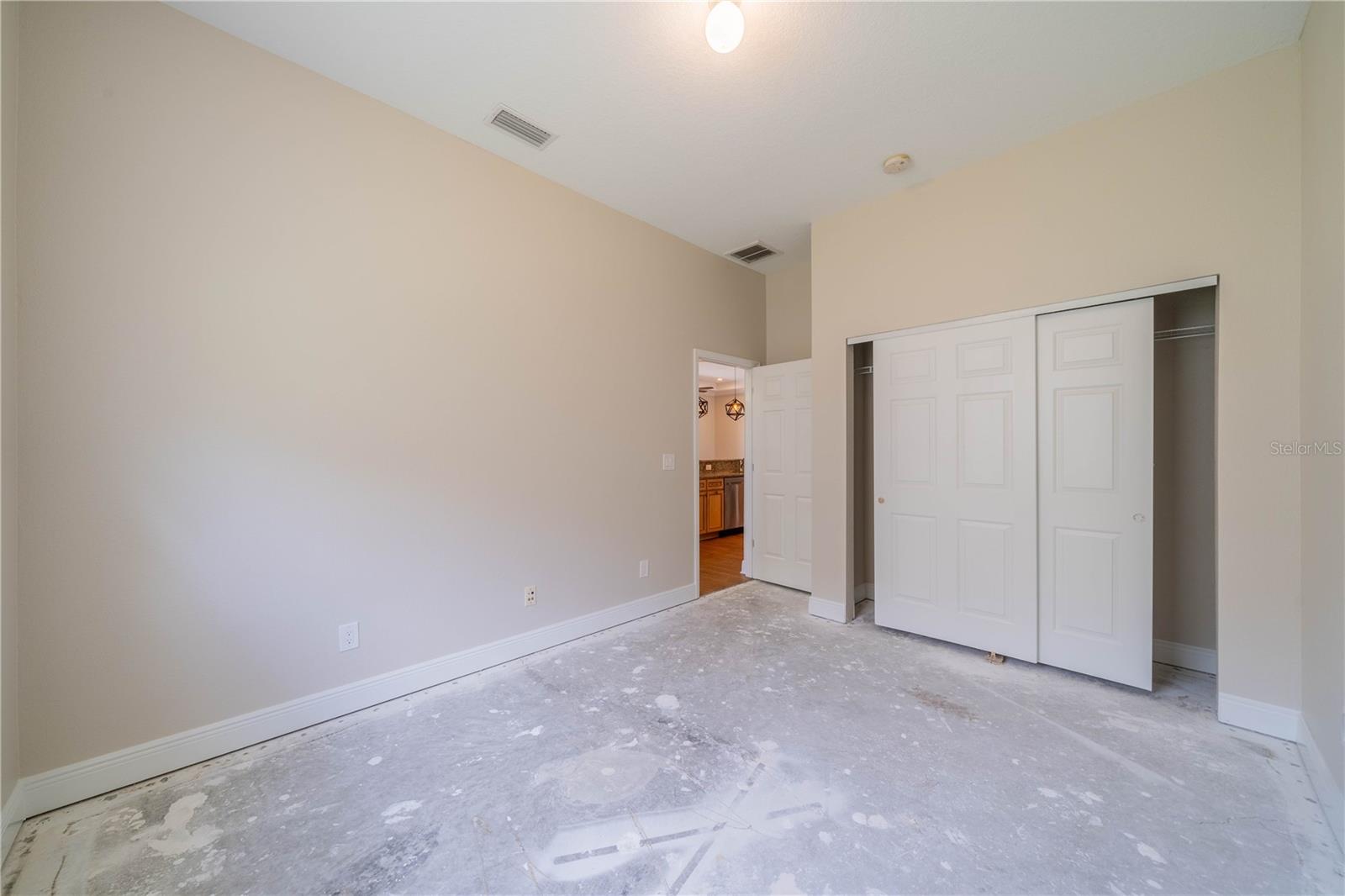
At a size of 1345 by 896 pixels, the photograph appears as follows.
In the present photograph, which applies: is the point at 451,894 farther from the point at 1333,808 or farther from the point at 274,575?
the point at 1333,808

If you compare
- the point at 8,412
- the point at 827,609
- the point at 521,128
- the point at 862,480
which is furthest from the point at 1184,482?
the point at 8,412

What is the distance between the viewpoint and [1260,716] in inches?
81.3

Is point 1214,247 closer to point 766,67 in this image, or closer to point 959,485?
point 959,485

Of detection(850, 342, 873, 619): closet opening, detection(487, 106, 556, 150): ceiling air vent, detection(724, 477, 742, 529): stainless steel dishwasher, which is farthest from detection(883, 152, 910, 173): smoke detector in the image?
detection(724, 477, 742, 529): stainless steel dishwasher

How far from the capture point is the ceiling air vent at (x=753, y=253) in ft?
13.3

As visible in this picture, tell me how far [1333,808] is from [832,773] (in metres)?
1.57

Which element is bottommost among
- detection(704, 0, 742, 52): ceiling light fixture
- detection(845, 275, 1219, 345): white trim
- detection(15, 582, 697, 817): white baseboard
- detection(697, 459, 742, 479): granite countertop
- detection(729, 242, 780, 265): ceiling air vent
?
detection(15, 582, 697, 817): white baseboard

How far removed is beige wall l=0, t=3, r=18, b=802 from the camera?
1525mm

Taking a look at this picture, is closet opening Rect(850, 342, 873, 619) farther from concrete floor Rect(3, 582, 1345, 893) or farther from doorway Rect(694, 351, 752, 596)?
concrete floor Rect(3, 582, 1345, 893)

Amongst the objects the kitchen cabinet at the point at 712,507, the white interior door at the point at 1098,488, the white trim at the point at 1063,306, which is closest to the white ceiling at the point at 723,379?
the kitchen cabinet at the point at 712,507

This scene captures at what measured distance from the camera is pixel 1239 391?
83.7 inches

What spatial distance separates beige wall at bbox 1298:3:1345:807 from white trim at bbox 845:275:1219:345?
0.32 m

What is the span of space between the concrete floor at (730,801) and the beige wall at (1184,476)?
33 cm

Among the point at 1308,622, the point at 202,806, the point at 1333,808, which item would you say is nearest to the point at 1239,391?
→ the point at 1308,622
